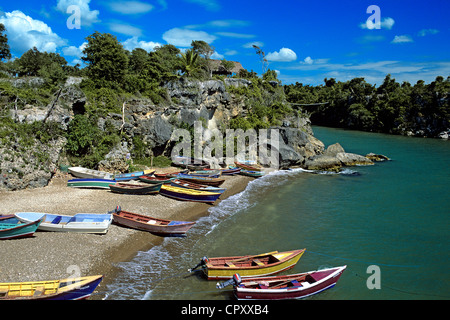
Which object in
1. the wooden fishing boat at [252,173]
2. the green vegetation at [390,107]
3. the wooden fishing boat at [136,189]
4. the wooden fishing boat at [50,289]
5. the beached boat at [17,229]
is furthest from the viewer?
the green vegetation at [390,107]

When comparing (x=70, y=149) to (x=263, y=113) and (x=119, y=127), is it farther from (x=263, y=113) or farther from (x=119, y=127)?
(x=263, y=113)

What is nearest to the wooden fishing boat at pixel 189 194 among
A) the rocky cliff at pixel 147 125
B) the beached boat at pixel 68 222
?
the beached boat at pixel 68 222

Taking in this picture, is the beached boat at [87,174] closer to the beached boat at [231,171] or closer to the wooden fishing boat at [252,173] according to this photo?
the beached boat at [231,171]

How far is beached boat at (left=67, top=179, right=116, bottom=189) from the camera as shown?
74.3 ft

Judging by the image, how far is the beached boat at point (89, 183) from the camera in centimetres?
2266

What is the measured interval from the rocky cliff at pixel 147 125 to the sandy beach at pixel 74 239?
6.73 feet

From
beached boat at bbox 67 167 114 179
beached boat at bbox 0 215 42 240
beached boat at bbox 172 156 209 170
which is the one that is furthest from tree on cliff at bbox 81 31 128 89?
beached boat at bbox 0 215 42 240

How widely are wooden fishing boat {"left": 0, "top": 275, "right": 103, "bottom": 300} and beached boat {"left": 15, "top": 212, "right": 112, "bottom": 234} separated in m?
5.02

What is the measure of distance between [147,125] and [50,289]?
2433cm

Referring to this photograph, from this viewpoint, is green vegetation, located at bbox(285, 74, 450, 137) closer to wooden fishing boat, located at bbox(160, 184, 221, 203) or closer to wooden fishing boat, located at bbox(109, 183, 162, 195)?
wooden fishing boat, located at bbox(160, 184, 221, 203)

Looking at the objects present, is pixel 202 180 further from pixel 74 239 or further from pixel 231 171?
pixel 74 239

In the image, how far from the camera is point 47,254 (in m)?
13.3

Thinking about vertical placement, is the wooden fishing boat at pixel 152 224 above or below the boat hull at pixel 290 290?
above

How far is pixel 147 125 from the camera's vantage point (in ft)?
108
